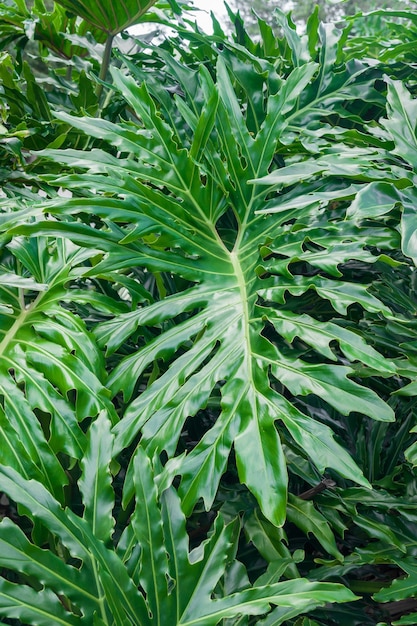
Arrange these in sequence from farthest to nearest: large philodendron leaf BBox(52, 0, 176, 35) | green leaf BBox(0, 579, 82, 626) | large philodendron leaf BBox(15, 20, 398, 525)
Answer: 1. large philodendron leaf BBox(52, 0, 176, 35)
2. large philodendron leaf BBox(15, 20, 398, 525)
3. green leaf BBox(0, 579, 82, 626)

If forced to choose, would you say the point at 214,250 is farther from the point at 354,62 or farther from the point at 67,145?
the point at 67,145

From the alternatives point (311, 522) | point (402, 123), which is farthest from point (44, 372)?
point (402, 123)

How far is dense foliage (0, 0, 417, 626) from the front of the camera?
0.55 m

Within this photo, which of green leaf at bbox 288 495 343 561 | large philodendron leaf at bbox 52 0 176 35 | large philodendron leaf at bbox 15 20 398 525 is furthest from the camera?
large philodendron leaf at bbox 52 0 176 35

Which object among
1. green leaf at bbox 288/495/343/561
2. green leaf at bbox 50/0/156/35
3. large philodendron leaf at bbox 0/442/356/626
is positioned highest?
green leaf at bbox 50/0/156/35

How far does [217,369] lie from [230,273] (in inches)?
8.6

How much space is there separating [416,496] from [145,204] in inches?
23.2

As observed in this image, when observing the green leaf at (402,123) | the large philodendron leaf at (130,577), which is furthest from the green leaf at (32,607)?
the green leaf at (402,123)

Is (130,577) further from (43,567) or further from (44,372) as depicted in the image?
(44,372)

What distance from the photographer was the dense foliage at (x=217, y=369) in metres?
0.55

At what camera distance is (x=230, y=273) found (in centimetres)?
89

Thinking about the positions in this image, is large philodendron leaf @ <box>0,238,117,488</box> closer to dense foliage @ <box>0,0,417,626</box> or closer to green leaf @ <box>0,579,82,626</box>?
dense foliage @ <box>0,0,417,626</box>

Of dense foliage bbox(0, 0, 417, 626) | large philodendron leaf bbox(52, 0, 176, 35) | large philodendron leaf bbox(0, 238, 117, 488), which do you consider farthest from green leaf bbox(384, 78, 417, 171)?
large philodendron leaf bbox(52, 0, 176, 35)

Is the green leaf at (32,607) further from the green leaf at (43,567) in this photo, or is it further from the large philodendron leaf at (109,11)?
the large philodendron leaf at (109,11)
